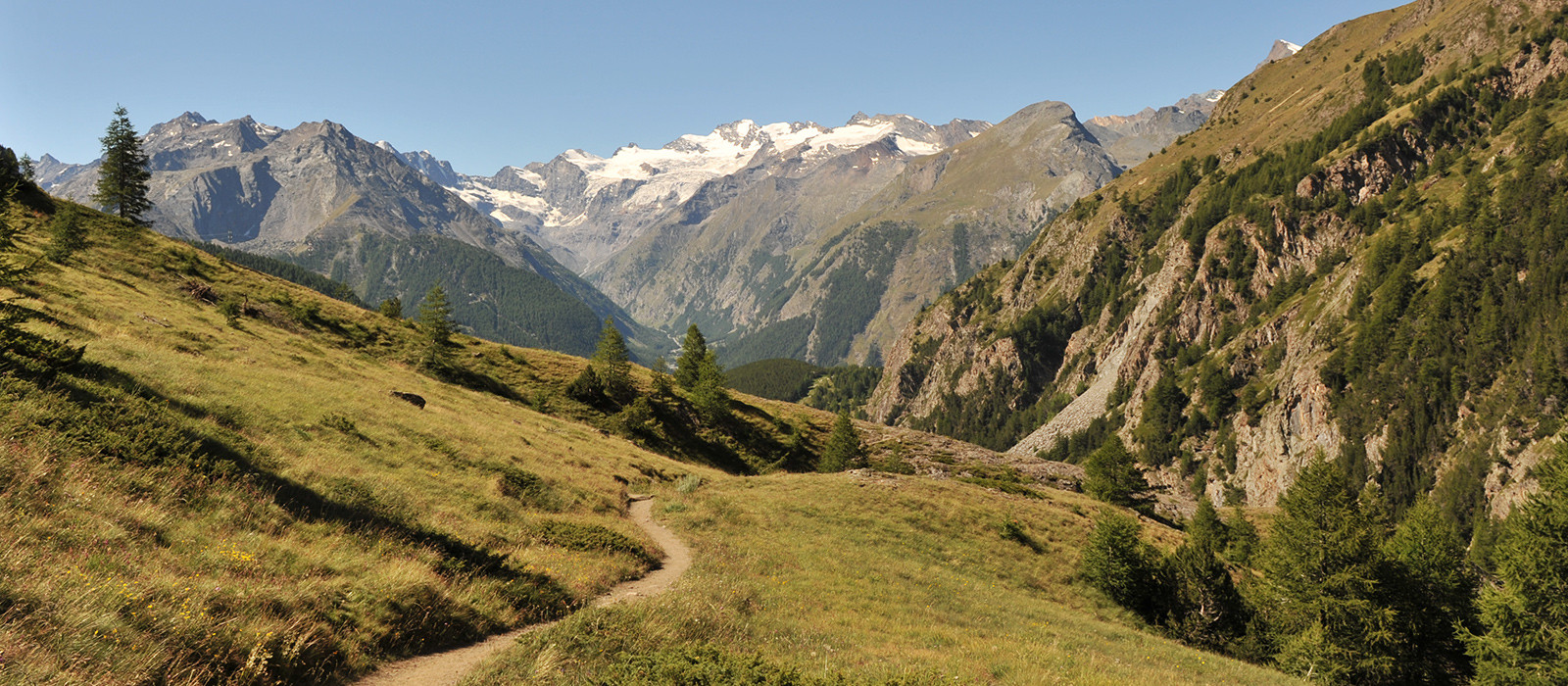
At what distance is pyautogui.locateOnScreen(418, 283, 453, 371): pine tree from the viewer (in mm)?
65062

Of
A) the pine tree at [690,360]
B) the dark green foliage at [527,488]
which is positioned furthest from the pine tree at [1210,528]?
the pine tree at [690,360]

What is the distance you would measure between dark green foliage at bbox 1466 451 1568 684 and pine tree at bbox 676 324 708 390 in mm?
78849

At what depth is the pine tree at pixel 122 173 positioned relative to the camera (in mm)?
79750

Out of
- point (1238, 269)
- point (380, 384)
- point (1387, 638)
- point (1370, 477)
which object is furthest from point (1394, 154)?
point (380, 384)

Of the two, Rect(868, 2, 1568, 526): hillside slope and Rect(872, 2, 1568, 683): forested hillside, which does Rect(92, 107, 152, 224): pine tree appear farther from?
Rect(868, 2, 1568, 526): hillside slope

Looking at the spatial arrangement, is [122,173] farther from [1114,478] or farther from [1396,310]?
[1396,310]

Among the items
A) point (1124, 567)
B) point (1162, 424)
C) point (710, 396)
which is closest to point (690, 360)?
point (710, 396)

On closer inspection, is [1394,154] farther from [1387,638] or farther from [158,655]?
[158,655]

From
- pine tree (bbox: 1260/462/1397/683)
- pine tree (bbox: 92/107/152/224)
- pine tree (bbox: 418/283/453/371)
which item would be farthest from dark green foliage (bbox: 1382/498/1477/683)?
pine tree (bbox: 92/107/152/224)

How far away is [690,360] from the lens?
322 feet

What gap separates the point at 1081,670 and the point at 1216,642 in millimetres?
23738

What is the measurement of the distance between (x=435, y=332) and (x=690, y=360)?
Answer: 38265 mm

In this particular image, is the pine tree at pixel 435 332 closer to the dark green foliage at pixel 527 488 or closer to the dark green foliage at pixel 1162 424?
the dark green foliage at pixel 527 488

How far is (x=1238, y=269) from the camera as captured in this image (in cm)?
18762
